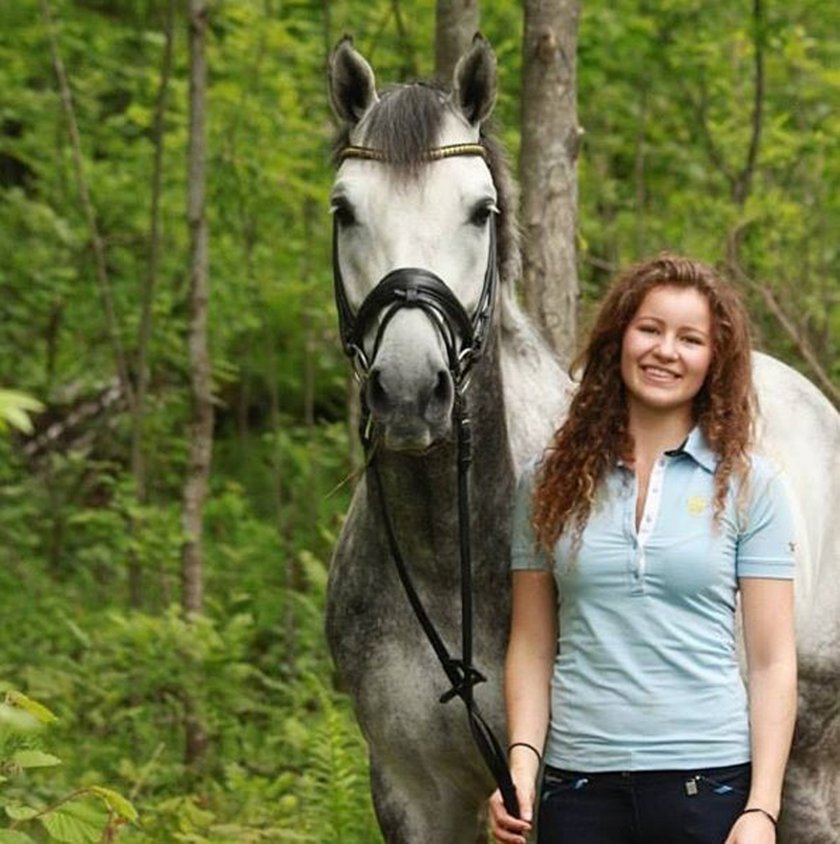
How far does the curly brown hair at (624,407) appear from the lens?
3527mm

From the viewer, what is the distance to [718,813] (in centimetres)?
341

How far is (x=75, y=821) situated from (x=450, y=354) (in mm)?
1142

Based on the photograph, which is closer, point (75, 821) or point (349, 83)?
point (75, 821)

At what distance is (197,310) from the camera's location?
7.70 m

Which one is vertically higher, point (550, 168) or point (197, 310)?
point (550, 168)

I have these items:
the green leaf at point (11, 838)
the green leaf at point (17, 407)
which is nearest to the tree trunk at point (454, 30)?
the green leaf at point (11, 838)

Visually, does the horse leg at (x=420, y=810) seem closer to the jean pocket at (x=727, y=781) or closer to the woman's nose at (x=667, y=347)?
the jean pocket at (x=727, y=781)

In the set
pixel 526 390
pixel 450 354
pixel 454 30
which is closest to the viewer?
pixel 450 354

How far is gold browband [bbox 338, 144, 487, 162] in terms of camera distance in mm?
3764

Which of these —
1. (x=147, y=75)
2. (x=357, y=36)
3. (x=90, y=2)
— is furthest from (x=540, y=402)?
(x=90, y=2)

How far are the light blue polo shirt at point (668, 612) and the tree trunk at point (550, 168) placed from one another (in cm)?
238

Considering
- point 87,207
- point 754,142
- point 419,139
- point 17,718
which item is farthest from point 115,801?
point 754,142

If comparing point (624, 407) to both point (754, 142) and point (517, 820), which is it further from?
point (754, 142)

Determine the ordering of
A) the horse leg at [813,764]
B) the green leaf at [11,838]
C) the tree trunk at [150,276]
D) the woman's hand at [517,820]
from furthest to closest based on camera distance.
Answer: the tree trunk at [150,276]
the horse leg at [813,764]
the woman's hand at [517,820]
the green leaf at [11,838]
